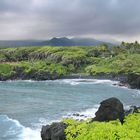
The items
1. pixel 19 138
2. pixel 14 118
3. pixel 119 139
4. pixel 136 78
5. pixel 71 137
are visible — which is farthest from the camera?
pixel 136 78

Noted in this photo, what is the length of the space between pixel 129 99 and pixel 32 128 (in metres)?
56.9

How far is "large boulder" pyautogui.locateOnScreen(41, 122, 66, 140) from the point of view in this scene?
43.2 metres

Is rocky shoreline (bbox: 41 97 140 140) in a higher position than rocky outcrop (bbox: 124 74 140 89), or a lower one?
higher

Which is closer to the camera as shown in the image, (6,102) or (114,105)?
(114,105)

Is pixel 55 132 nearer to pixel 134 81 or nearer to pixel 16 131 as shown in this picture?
pixel 16 131

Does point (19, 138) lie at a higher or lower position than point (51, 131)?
lower

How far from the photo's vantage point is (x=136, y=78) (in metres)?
159

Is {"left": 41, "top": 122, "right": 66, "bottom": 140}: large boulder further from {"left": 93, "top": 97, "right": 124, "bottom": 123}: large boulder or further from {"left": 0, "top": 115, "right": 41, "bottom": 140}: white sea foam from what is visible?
{"left": 0, "top": 115, "right": 41, "bottom": 140}: white sea foam

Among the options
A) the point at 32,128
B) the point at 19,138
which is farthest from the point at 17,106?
the point at 19,138

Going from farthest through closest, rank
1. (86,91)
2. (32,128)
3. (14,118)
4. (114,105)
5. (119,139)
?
(86,91)
(14,118)
(32,128)
(114,105)
(119,139)

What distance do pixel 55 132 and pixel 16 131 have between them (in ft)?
69.7

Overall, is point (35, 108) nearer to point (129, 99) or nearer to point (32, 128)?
point (32, 128)

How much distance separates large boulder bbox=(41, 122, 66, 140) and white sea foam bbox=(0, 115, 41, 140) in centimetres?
1142

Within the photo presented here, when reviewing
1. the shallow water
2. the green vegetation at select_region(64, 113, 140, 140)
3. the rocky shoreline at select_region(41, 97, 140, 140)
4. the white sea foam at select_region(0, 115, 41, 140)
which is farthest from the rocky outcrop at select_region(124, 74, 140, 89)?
the green vegetation at select_region(64, 113, 140, 140)
